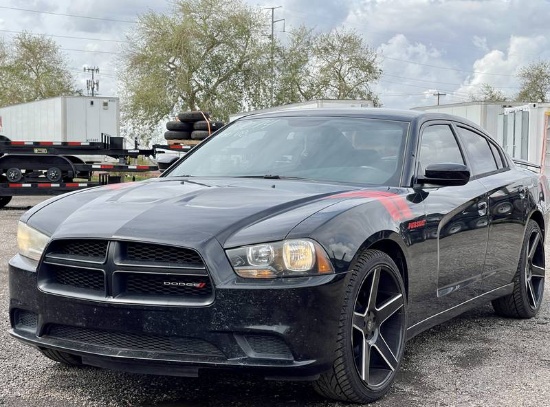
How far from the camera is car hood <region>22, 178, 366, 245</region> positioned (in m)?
3.46

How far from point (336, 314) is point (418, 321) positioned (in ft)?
3.51

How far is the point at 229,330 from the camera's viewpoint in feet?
10.9

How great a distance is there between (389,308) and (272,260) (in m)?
0.89

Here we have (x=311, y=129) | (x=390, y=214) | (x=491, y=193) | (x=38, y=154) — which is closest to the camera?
(x=390, y=214)

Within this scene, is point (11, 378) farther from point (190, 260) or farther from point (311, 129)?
point (311, 129)

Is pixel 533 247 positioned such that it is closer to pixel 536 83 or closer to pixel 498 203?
pixel 498 203

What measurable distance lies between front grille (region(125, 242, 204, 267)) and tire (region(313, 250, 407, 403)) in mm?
716

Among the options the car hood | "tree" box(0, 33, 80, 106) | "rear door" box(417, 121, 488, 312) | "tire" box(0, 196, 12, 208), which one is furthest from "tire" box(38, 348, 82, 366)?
"tree" box(0, 33, 80, 106)

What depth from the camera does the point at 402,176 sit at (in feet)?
14.8

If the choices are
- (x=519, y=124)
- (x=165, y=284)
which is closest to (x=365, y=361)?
(x=165, y=284)

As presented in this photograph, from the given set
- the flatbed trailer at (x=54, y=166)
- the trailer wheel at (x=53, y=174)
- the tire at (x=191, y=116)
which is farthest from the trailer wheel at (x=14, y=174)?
the tire at (x=191, y=116)

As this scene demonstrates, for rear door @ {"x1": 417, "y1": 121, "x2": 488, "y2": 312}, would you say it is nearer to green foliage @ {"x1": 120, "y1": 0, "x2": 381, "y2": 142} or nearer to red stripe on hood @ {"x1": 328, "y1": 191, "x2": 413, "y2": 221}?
red stripe on hood @ {"x1": 328, "y1": 191, "x2": 413, "y2": 221}

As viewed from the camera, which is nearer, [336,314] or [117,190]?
[336,314]

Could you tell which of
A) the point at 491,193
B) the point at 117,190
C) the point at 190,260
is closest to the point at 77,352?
the point at 190,260
